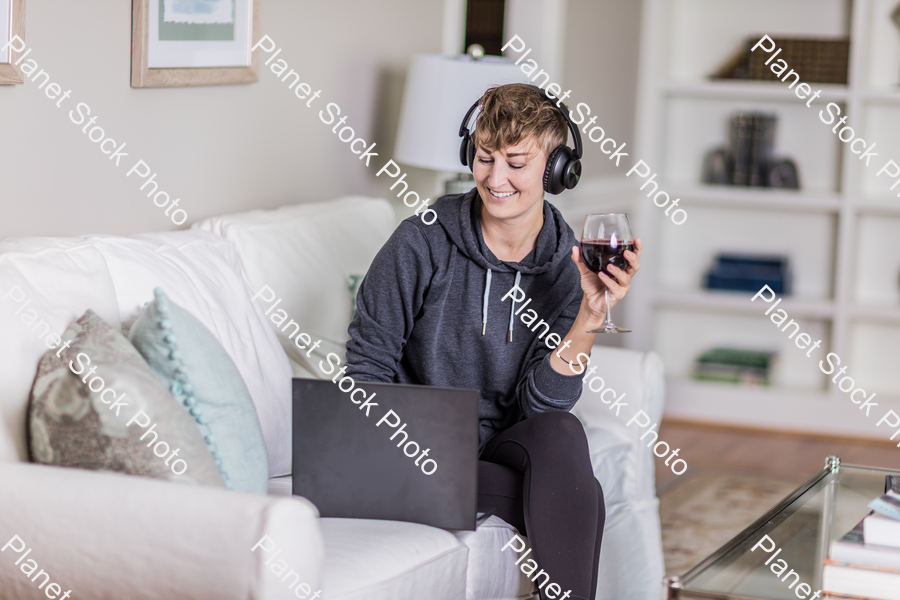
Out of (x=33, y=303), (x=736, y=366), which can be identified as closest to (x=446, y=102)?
(x=33, y=303)

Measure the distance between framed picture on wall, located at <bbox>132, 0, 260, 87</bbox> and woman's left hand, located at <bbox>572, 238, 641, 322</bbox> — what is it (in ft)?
3.02

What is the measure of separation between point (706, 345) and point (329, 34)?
2219 millimetres

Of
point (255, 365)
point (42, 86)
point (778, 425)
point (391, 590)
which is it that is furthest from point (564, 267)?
point (778, 425)

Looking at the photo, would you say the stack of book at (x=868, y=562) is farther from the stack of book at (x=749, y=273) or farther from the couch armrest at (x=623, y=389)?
the stack of book at (x=749, y=273)

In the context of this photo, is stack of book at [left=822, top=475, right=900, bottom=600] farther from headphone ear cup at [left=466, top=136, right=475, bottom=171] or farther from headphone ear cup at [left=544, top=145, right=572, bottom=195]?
headphone ear cup at [left=466, top=136, right=475, bottom=171]

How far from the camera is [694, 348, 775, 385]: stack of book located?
3.88 m

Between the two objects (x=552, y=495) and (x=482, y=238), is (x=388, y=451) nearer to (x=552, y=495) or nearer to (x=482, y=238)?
(x=552, y=495)

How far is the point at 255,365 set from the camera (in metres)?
1.73

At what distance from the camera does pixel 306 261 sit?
210cm

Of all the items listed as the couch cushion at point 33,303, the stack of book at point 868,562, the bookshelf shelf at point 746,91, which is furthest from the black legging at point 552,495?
the bookshelf shelf at point 746,91

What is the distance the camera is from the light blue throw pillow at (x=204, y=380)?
136cm

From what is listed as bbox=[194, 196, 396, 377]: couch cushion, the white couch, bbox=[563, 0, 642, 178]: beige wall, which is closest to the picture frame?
the white couch

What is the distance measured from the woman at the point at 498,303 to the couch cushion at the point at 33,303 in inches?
18.3

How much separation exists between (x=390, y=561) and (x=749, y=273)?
285cm
